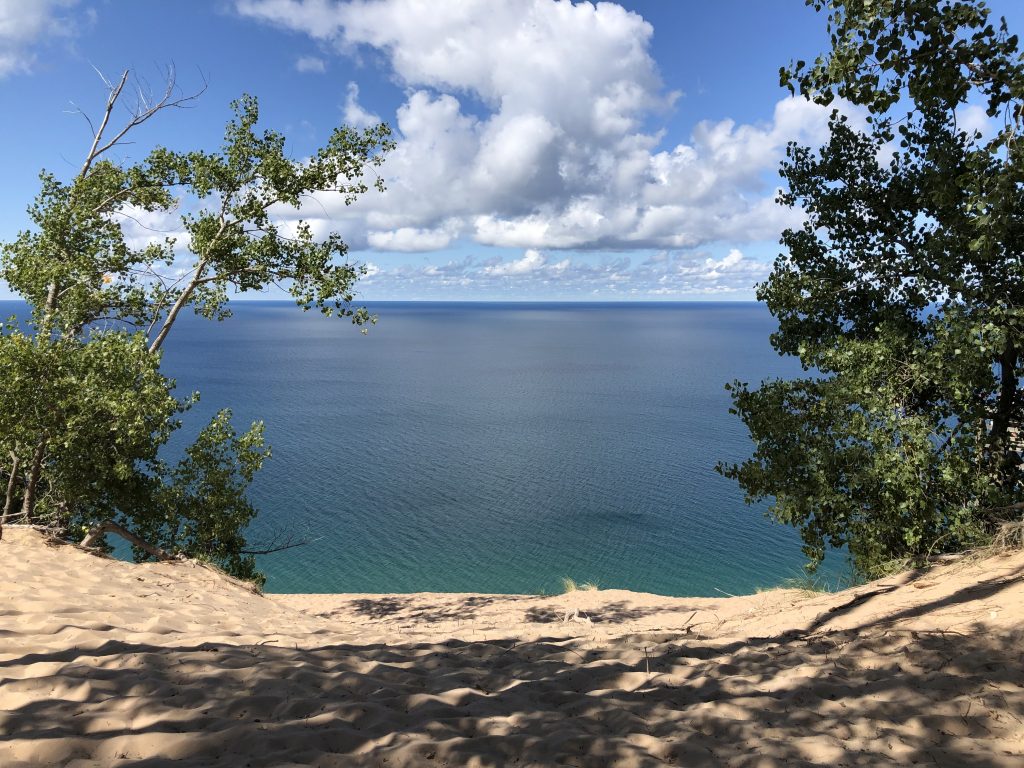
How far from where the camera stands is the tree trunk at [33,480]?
47.1ft

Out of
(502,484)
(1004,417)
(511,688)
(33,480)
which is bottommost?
(502,484)

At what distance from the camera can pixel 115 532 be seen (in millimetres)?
15555

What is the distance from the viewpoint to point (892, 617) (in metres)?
9.96

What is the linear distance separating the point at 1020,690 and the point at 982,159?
19.7 ft

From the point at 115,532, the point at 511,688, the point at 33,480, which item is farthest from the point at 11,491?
the point at 511,688

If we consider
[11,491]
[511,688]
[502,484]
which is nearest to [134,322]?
[11,491]

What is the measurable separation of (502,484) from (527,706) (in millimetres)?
38832

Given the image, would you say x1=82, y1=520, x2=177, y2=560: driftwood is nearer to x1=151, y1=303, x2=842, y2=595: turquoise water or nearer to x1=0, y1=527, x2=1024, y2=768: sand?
x1=0, y1=527, x2=1024, y2=768: sand

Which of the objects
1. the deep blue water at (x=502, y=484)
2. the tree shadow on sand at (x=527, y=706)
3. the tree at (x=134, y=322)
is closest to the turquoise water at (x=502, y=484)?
the deep blue water at (x=502, y=484)

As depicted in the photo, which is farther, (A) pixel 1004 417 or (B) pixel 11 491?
(B) pixel 11 491

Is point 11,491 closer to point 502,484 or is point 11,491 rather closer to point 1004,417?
point 1004,417

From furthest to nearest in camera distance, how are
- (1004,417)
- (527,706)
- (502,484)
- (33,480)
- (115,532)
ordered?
(502,484) < (115,532) < (33,480) < (1004,417) < (527,706)

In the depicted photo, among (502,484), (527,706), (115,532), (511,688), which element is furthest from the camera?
(502,484)

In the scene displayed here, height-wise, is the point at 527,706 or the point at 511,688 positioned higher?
the point at 527,706
